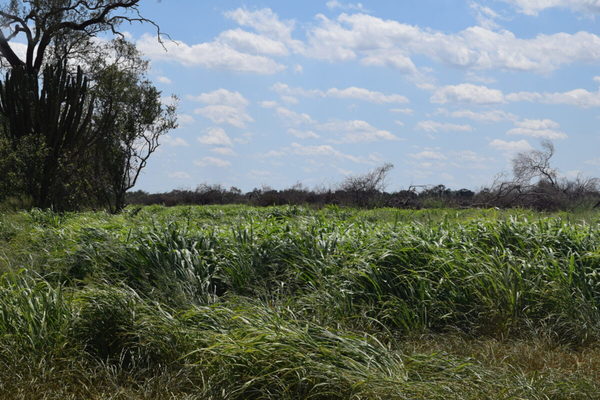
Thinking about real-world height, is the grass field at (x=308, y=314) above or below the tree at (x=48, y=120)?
below

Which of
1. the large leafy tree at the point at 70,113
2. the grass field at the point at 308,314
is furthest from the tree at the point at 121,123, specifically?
the grass field at the point at 308,314

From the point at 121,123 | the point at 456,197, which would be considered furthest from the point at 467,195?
the point at 121,123

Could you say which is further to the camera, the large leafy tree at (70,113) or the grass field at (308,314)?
the large leafy tree at (70,113)

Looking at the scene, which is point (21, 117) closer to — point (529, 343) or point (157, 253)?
point (157, 253)

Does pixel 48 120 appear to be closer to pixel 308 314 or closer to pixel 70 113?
pixel 70 113

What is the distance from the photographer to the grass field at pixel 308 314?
4156 millimetres

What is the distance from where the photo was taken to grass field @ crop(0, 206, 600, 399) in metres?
4.16

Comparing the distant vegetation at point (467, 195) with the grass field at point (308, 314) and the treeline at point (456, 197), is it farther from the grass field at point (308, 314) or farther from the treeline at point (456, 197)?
the grass field at point (308, 314)

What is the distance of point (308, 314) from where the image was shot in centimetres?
566

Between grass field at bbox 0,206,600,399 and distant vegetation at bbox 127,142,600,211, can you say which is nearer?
grass field at bbox 0,206,600,399

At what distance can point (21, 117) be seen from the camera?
19.6 metres

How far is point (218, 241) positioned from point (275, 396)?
3.40m

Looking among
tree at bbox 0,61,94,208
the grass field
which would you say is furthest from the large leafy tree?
the grass field

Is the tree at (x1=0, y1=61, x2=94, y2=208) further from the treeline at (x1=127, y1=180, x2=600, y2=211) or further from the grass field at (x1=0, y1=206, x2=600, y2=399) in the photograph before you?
the grass field at (x1=0, y1=206, x2=600, y2=399)
